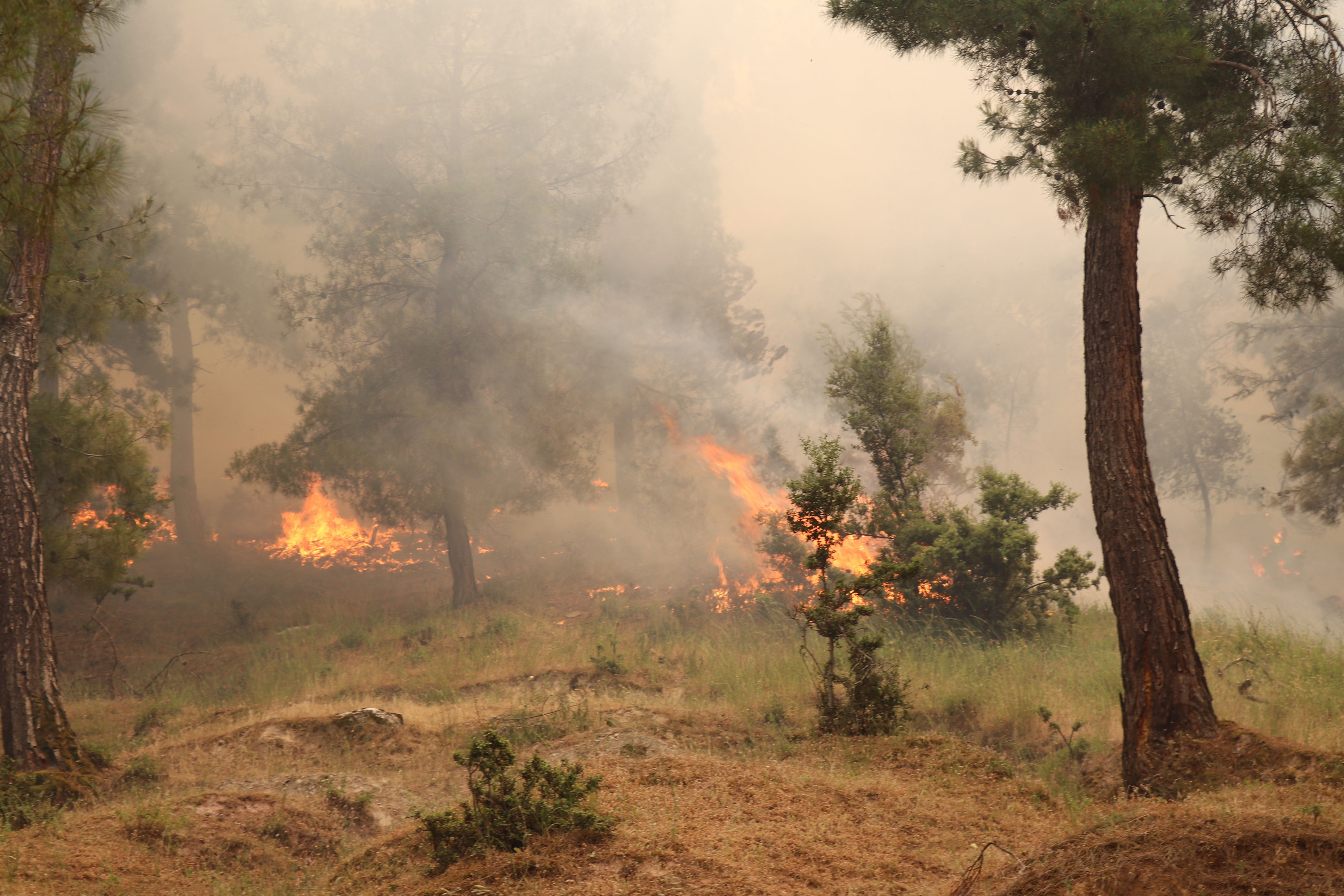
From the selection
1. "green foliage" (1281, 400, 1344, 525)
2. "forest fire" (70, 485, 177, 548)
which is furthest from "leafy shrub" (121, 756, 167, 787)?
"green foliage" (1281, 400, 1344, 525)

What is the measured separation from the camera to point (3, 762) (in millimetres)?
6359

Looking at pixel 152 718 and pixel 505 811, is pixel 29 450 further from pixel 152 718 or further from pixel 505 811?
pixel 505 811

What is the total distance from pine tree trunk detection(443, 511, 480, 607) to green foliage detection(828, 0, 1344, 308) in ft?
45.2

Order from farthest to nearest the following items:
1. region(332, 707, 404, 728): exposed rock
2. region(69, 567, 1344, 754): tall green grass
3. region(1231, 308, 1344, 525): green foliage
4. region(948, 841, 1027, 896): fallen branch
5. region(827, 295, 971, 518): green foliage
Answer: region(1231, 308, 1344, 525): green foliage
region(827, 295, 971, 518): green foliage
region(332, 707, 404, 728): exposed rock
region(69, 567, 1344, 754): tall green grass
region(948, 841, 1027, 896): fallen branch

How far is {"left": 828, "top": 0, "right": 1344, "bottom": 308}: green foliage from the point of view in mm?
4871

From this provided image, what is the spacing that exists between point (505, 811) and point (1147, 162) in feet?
18.0

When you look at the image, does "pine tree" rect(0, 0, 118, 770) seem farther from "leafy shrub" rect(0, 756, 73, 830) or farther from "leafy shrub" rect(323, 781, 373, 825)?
"leafy shrub" rect(323, 781, 373, 825)

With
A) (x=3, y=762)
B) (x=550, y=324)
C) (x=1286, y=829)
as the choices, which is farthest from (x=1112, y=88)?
(x=550, y=324)

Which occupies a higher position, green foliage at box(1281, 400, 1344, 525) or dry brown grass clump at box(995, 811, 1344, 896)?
green foliage at box(1281, 400, 1344, 525)

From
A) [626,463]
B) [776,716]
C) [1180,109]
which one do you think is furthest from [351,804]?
[626,463]

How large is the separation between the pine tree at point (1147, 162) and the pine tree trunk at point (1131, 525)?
1 centimetres

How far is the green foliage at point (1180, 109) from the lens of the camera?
487 centimetres

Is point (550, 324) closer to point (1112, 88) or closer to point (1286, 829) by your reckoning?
point (1112, 88)

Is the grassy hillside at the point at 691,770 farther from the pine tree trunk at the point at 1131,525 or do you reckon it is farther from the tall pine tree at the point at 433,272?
the tall pine tree at the point at 433,272
